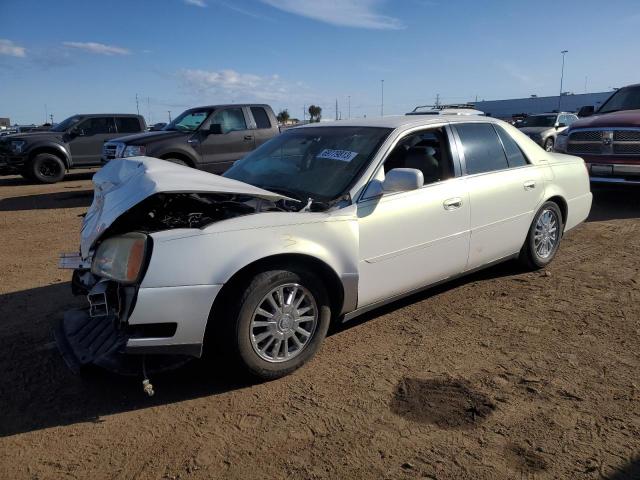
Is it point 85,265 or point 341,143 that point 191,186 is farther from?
point 341,143

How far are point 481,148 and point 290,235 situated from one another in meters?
2.30

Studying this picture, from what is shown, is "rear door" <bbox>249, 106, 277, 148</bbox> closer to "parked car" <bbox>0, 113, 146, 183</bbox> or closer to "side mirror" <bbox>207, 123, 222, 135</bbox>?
"side mirror" <bbox>207, 123, 222, 135</bbox>

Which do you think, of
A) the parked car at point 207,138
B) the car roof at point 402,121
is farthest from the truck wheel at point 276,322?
the parked car at point 207,138

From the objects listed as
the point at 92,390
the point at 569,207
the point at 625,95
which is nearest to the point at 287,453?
the point at 92,390

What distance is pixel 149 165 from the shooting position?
3.64 metres

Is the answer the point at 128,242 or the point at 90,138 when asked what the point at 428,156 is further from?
the point at 90,138

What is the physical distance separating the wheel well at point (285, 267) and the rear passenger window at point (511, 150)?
2.38 m

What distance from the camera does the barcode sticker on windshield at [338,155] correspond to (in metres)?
3.89

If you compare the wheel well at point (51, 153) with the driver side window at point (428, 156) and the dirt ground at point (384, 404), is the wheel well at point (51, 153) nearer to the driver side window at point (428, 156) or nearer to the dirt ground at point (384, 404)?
the dirt ground at point (384, 404)

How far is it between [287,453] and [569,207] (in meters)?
4.26

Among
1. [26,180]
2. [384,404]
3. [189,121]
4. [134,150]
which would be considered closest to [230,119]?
[189,121]

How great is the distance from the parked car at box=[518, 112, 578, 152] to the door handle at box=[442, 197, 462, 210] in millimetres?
15565

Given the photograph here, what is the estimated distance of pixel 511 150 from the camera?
4863 mm

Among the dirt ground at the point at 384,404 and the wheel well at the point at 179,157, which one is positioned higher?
the wheel well at the point at 179,157
